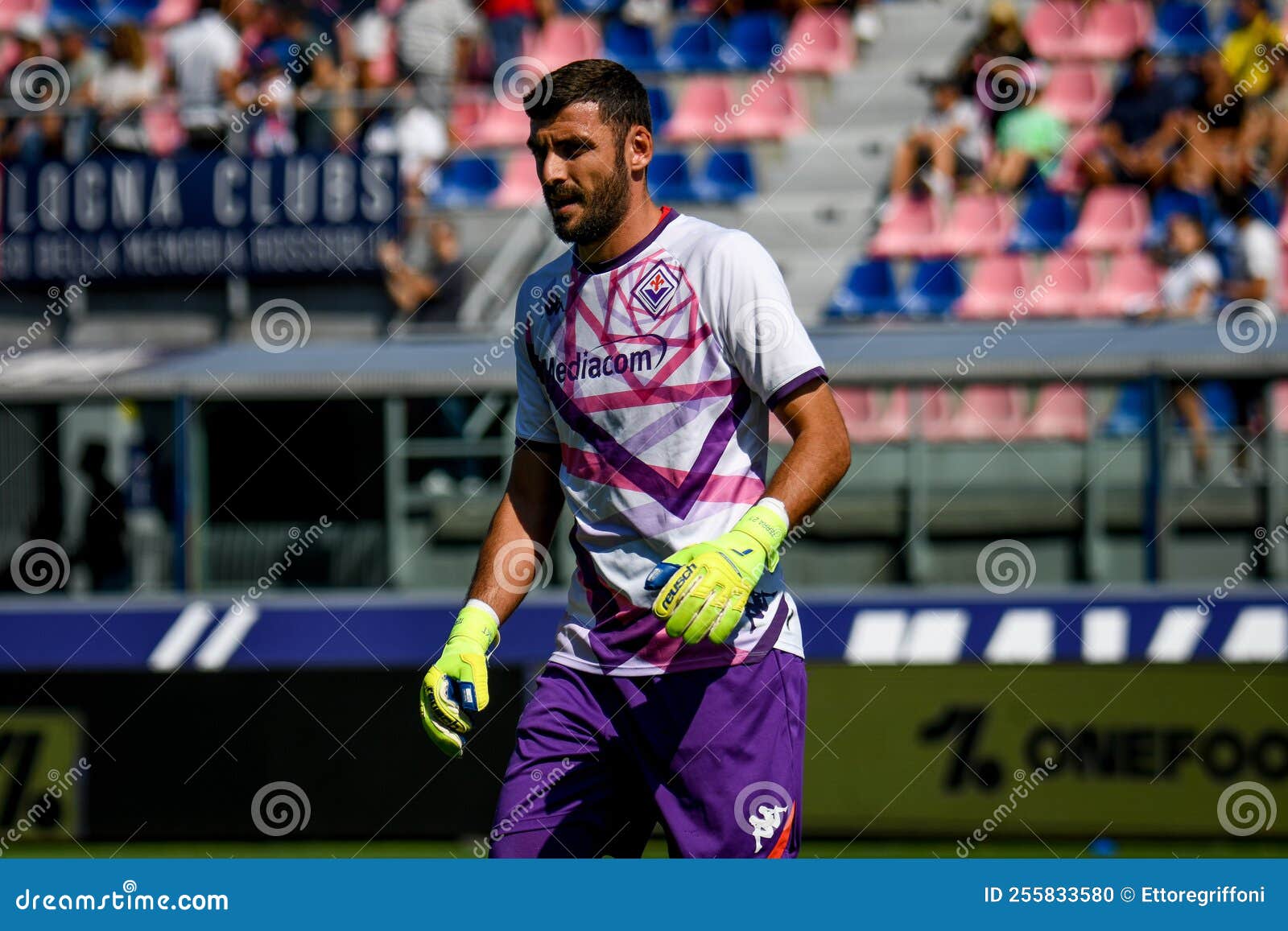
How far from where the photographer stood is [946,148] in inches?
420

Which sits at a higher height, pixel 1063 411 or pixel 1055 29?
pixel 1055 29

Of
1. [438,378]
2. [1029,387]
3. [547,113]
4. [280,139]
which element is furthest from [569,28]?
[547,113]

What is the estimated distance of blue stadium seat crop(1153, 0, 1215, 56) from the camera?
11016mm

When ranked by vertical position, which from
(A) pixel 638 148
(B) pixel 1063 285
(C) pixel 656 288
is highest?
(B) pixel 1063 285

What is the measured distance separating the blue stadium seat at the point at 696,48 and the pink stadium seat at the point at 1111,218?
→ 2733 mm

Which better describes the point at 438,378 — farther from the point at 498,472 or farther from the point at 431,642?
the point at 431,642

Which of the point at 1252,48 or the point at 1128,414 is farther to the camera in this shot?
the point at 1252,48

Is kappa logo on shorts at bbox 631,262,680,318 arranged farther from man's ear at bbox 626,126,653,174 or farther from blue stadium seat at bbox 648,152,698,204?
blue stadium seat at bbox 648,152,698,204

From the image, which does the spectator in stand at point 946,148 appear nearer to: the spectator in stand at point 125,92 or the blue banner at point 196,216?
the blue banner at point 196,216

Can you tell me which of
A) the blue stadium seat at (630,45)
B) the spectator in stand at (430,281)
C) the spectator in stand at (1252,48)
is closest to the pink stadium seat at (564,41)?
the blue stadium seat at (630,45)

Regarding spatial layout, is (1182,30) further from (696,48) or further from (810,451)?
(810,451)

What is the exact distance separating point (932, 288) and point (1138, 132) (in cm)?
160

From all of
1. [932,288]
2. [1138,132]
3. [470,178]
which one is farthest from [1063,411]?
[470,178]

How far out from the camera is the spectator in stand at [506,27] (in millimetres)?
11641
